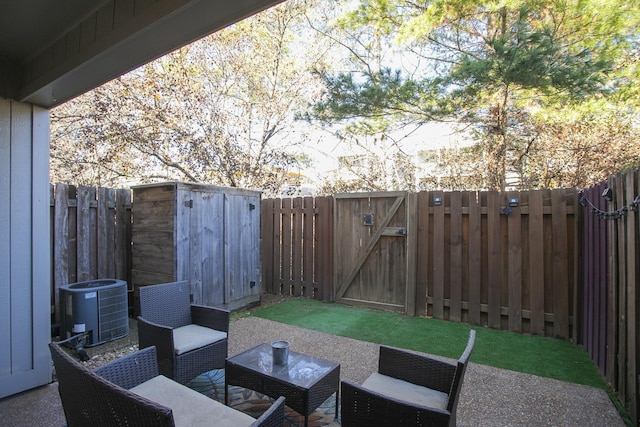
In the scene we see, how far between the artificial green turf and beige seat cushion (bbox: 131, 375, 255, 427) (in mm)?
2560

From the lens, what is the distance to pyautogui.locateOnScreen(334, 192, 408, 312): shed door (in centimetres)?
536

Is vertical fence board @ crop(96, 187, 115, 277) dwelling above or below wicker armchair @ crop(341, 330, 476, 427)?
above

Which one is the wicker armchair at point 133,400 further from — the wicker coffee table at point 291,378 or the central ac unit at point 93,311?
the central ac unit at point 93,311

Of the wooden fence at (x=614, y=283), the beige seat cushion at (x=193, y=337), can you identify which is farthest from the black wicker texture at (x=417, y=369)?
the beige seat cushion at (x=193, y=337)

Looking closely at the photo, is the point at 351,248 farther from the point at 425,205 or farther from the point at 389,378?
the point at 389,378

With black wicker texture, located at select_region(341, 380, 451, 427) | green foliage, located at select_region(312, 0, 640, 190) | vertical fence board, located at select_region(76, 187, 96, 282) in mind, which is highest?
green foliage, located at select_region(312, 0, 640, 190)

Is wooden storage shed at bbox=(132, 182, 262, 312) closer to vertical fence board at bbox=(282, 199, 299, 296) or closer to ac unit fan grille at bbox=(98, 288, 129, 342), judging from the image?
ac unit fan grille at bbox=(98, 288, 129, 342)

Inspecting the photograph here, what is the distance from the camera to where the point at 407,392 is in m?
2.00

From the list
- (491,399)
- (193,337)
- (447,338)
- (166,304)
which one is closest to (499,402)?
(491,399)

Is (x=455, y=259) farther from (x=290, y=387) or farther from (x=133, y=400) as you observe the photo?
(x=133, y=400)

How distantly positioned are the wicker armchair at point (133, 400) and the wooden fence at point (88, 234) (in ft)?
9.66

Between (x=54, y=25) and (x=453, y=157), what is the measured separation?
8.53m

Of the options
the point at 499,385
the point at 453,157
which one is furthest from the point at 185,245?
the point at 453,157

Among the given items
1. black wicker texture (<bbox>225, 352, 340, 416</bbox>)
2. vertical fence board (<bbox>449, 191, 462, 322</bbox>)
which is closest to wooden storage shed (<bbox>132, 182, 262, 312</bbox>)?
black wicker texture (<bbox>225, 352, 340, 416</bbox>)
